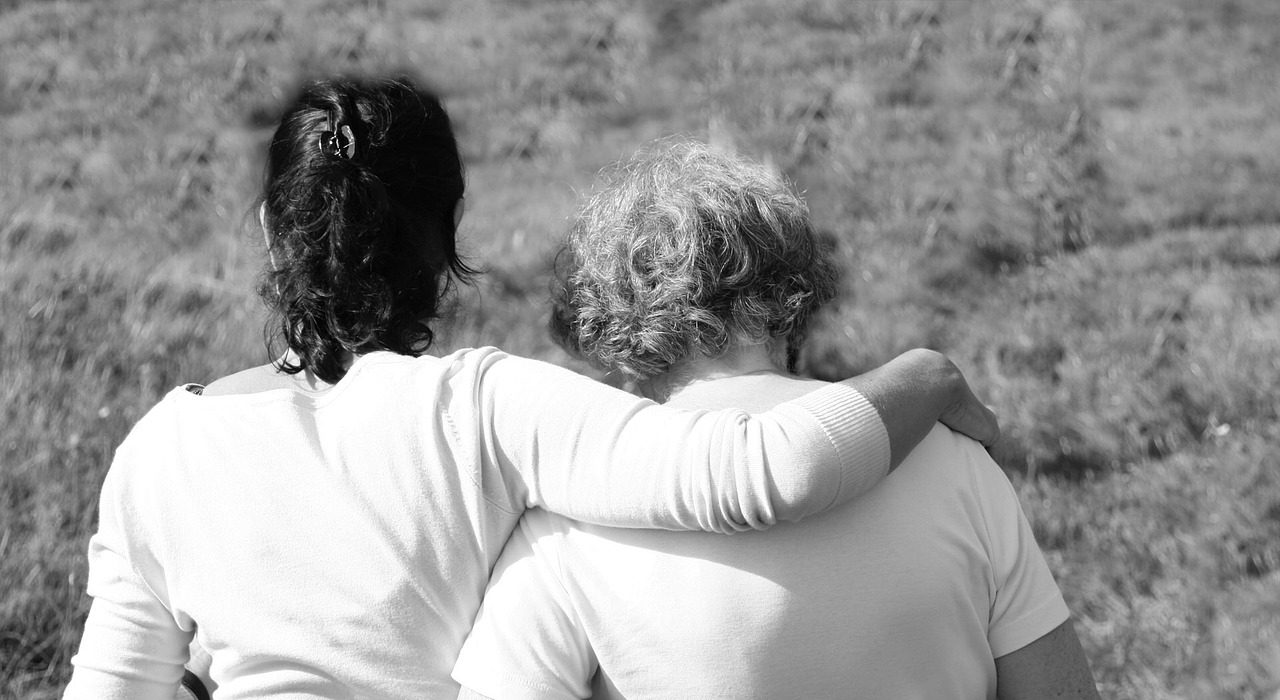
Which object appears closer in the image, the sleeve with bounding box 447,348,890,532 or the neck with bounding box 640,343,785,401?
the sleeve with bounding box 447,348,890,532

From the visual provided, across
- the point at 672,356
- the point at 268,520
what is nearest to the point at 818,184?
the point at 672,356

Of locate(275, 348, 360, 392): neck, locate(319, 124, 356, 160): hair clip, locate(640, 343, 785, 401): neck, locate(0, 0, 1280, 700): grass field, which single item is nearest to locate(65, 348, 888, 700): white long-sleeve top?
locate(275, 348, 360, 392): neck

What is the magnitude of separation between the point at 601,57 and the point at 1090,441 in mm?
4095

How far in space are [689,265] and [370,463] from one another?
549mm

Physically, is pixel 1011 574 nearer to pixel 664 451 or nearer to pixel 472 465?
pixel 664 451

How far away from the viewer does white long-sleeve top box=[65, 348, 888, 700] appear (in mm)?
1464

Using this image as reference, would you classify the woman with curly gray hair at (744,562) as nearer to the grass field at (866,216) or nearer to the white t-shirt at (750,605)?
the white t-shirt at (750,605)

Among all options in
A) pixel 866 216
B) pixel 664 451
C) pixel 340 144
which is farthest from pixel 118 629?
pixel 866 216

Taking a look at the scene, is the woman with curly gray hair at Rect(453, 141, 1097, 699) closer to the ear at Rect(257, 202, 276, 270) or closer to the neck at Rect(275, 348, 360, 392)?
the neck at Rect(275, 348, 360, 392)

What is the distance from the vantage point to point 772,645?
1539 mm

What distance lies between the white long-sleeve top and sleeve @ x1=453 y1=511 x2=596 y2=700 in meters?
0.05

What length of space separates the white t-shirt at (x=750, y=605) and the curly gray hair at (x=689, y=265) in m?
0.17

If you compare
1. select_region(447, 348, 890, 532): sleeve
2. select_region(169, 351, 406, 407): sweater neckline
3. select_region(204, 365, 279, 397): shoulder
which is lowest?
select_region(204, 365, 279, 397): shoulder

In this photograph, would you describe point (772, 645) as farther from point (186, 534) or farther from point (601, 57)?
point (601, 57)
